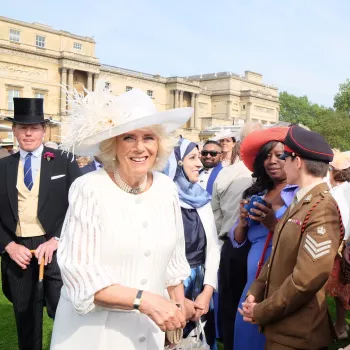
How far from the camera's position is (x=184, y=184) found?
148 inches

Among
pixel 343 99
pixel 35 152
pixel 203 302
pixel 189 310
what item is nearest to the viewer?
pixel 189 310

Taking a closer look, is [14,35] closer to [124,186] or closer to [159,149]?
[159,149]

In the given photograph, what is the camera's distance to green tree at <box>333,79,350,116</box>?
71.9 metres

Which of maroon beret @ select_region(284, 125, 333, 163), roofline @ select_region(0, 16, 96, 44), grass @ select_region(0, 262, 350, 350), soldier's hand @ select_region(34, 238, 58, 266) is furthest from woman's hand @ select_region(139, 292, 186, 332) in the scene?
roofline @ select_region(0, 16, 96, 44)

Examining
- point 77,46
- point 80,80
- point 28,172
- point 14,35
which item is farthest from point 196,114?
point 28,172

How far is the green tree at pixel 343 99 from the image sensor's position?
71.9 meters

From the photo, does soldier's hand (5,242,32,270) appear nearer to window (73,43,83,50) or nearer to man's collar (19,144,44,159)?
man's collar (19,144,44,159)

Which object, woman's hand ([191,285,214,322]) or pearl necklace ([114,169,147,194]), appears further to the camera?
woman's hand ([191,285,214,322])

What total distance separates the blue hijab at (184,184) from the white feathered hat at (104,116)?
1.19 meters

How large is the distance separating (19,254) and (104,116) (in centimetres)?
200

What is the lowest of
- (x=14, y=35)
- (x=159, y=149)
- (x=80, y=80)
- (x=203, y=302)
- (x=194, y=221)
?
(x=203, y=302)

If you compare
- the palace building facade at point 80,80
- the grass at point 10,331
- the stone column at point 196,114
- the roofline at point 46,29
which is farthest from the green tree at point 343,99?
the grass at point 10,331

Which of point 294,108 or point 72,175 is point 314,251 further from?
point 294,108

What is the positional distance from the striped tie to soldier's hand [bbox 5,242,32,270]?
54 cm
